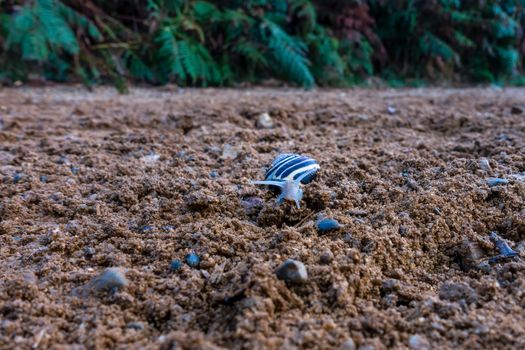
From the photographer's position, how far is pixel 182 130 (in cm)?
324

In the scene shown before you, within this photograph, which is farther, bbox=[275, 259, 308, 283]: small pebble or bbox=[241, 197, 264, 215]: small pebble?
bbox=[241, 197, 264, 215]: small pebble

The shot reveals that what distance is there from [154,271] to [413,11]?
626cm

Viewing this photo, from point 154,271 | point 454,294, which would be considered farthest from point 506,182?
point 154,271

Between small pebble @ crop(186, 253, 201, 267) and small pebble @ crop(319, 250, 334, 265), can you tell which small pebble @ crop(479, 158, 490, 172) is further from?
small pebble @ crop(186, 253, 201, 267)

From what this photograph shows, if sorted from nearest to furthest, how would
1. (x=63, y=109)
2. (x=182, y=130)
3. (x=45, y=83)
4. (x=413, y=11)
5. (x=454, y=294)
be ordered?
(x=454, y=294)
(x=182, y=130)
(x=63, y=109)
(x=45, y=83)
(x=413, y=11)

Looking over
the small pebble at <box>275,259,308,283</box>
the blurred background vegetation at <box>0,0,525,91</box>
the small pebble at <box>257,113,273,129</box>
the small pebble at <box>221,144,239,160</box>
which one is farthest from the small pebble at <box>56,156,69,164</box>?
the blurred background vegetation at <box>0,0,525,91</box>

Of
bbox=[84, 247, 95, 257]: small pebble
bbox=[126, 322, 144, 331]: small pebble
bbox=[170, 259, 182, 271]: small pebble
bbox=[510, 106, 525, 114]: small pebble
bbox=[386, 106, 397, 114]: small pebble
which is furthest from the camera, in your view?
bbox=[386, 106, 397, 114]: small pebble

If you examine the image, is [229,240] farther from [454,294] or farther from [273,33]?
[273,33]

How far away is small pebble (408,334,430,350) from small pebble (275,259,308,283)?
0.32m

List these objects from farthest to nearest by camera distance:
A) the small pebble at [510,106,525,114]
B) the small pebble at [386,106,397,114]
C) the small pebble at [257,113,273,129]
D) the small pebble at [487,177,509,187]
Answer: the small pebble at [386,106,397,114], the small pebble at [510,106,525,114], the small pebble at [257,113,273,129], the small pebble at [487,177,509,187]

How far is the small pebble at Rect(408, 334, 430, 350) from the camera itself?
128 cm

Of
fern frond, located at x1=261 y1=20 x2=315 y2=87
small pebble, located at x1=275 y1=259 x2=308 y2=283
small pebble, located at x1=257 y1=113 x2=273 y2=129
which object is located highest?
fern frond, located at x1=261 y1=20 x2=315 y2=87

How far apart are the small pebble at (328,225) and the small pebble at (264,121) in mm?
1544

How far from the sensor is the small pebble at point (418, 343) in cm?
128
